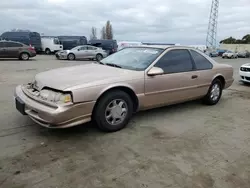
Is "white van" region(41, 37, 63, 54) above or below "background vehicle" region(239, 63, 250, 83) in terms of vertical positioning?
above

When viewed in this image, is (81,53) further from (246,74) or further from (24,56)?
(246,74)

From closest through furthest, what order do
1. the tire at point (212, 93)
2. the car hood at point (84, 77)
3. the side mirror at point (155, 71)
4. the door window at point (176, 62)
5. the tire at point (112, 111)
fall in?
the car hood at point (84, 77) → the tire at point (112, 111) → the side mirror at point (155, 71) → the door window at point (176, 62) → the tire at point (212, 93)

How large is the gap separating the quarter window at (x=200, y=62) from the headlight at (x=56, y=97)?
3045mm

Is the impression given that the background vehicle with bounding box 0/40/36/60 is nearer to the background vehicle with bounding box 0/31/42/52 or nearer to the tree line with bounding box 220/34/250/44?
the background vehicle with bounding box 0/31/42/52

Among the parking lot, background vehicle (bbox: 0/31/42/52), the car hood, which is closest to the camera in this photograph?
the parking lot

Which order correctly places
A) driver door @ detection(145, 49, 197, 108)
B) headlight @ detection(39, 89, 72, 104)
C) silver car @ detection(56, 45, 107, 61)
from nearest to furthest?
headlight @ detection(39, 89, 72, 104) < driver door @ detection(145, 49, 197, 108) < silver car @ detection(56, 45, 107, 61)

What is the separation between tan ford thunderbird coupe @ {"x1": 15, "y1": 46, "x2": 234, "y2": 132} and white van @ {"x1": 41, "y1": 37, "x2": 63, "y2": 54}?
24427 mm

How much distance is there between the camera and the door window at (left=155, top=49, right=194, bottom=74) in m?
4.64

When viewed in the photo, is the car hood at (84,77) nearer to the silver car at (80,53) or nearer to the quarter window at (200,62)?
the quarter window at (200,62)

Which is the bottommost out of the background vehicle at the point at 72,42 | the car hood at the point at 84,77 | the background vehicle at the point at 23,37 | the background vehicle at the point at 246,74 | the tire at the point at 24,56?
the background vehicle at the point at 246,74

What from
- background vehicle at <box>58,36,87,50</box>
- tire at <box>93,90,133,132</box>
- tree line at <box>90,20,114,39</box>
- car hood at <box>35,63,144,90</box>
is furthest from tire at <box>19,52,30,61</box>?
tree line at <box>90,20,114,39</box>

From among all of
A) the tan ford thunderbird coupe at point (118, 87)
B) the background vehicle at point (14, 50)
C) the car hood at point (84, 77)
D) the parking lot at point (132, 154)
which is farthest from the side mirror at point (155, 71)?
the background vehicle at point (14, 50)

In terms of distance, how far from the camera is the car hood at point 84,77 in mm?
3623

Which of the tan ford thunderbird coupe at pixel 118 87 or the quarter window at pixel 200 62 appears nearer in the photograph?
the tan ford thunderbird coupe at pixel 118 87
